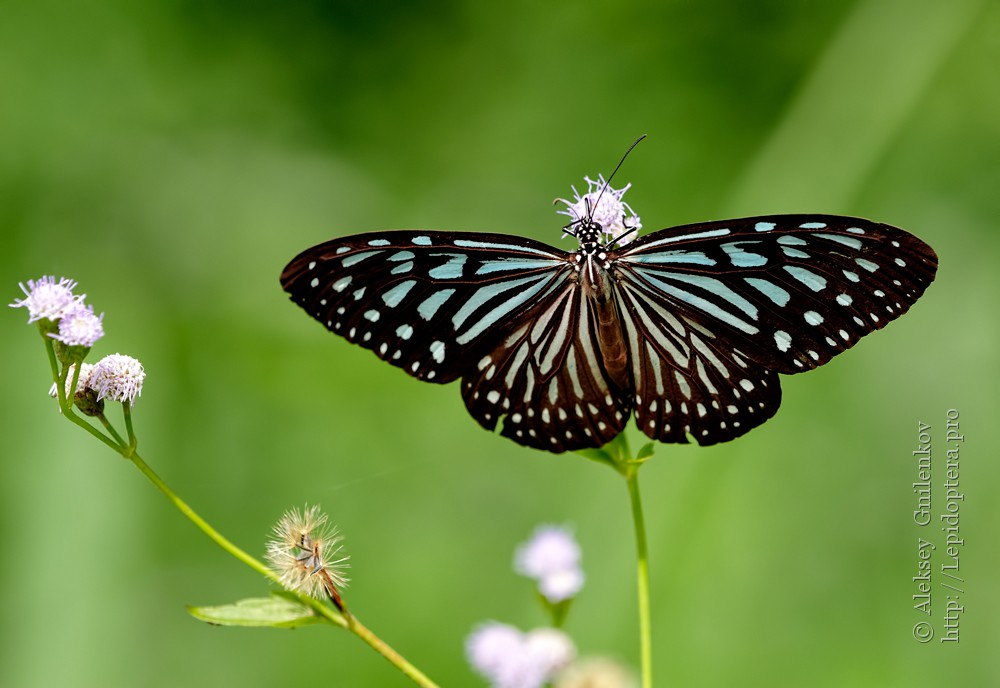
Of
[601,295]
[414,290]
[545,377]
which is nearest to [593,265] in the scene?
[601,295]

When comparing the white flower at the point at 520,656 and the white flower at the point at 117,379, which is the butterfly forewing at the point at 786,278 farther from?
the white flower at the point at 117,379

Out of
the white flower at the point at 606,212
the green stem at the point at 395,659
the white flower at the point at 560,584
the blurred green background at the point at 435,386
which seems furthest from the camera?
the blurred green background at the point at 435,386

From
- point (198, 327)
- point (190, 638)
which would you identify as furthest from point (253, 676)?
point (198, 327)

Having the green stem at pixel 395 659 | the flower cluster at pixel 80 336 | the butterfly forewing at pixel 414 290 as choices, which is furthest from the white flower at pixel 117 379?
the green stem at pixel 395 659

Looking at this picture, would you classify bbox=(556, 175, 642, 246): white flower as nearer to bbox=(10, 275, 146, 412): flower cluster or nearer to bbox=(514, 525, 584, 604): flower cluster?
bbox=(514, 525, 584, 604): flower cluster

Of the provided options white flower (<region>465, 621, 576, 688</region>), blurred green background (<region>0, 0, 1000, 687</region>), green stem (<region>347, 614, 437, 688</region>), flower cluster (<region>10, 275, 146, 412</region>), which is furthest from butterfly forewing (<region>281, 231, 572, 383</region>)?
blurred green background (<region>0, 0, 1000, 687</region>)
